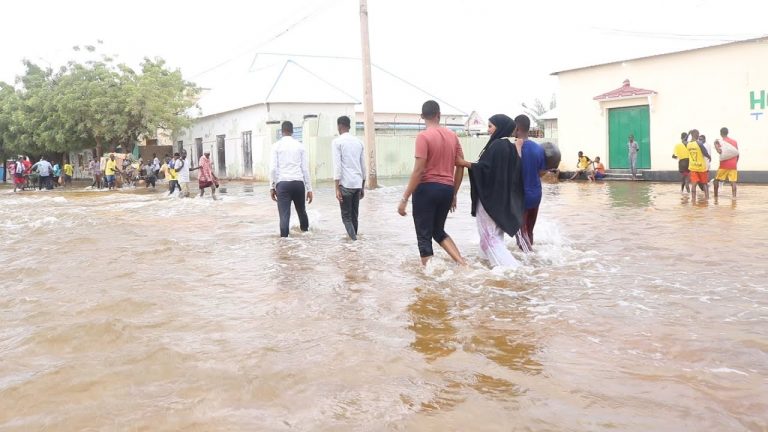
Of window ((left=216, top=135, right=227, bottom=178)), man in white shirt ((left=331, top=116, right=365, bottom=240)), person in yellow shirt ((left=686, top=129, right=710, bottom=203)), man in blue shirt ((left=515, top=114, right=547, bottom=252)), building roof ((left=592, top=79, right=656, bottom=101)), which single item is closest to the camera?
man in blue shirt ((left=515, top=114, right=547, bottom=252))

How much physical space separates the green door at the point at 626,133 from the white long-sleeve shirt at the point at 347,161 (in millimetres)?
15823

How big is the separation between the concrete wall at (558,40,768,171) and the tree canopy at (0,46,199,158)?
1862cm

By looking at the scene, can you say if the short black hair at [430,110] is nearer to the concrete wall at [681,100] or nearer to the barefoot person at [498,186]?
the barefoot person at [498,186]

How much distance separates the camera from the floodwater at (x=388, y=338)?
2.94 m

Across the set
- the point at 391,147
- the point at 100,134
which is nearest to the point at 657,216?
the point at 391,147

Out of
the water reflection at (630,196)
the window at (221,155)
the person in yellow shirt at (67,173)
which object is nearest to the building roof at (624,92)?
the water reflection at (630,196)

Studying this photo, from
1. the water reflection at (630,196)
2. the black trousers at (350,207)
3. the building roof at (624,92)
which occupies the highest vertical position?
the building roof at (624,92)

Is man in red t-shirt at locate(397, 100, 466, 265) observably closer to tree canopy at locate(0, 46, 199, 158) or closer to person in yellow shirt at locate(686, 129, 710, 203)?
person in yellow shirt at locate(686, 129, 710, 203)

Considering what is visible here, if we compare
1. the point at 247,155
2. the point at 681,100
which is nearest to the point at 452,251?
the point at 681,100

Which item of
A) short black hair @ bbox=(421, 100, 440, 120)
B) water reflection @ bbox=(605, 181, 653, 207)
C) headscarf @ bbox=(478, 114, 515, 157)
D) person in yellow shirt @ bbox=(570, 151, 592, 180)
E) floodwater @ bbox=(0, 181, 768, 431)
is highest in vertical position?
short black hair @ bbox=(421, 100, 440, 120)

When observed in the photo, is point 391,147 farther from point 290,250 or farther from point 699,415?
point 699,415

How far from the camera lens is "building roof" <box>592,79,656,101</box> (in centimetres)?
2070

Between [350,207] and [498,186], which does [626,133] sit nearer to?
[350,207]

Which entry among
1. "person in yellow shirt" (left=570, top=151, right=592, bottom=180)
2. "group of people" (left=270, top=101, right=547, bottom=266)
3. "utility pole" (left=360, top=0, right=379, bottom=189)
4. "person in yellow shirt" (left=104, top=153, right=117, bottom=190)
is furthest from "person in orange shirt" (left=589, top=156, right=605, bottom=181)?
"person in yellow shirt" (left=104, top=153, right=117, bottom=190)
